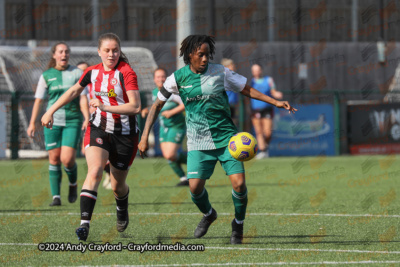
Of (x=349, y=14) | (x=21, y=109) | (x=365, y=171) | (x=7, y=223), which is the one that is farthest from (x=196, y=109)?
(x=349, y=14)

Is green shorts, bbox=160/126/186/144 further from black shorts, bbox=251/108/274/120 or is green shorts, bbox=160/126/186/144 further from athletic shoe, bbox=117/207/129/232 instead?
black shorts, bbox=251/108/274/120

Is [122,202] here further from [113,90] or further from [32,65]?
[32,65]

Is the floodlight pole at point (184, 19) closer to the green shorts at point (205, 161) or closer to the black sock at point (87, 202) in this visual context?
the green shorts at point (205, 161)

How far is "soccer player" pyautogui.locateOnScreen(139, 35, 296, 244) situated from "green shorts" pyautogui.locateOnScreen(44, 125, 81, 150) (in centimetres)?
310

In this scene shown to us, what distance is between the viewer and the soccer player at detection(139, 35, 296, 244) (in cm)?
684

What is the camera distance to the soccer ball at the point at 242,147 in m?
6.73

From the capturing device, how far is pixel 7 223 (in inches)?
328

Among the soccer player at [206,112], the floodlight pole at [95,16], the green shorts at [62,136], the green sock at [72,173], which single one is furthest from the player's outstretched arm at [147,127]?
the floodlight pole at [95,16]

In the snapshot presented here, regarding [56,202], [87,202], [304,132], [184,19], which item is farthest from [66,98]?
[304,132]

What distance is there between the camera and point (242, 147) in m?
6.72

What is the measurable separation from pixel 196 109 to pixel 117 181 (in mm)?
1072

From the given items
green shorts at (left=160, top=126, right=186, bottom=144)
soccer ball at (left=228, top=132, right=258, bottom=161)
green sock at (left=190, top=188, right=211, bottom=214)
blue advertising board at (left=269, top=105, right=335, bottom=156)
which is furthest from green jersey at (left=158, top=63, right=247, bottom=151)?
blue advertising board at (left=269, top=105, right=335, bottom=156)

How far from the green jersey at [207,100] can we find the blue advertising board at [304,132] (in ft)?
43.9

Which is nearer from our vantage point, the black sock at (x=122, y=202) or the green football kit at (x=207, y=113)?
the green football kit at (x=207, y=113)
